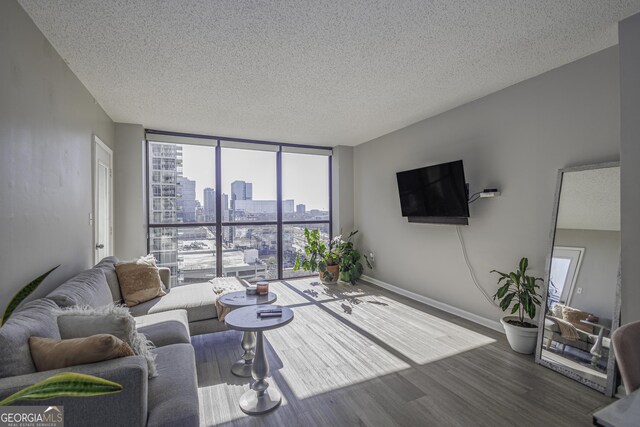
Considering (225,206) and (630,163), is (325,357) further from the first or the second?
(225,206)

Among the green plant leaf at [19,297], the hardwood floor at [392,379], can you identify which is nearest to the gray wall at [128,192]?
the hardwood floor at [392,379]

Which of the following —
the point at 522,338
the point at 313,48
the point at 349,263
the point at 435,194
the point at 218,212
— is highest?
the point at 313,48

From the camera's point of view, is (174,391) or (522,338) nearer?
(174,391)

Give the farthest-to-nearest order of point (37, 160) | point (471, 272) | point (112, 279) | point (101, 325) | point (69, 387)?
point (471, 272) → point (112, 279) → point (37, 160) → point (101, 325) → point (69, 387)

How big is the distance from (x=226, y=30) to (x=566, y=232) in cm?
329

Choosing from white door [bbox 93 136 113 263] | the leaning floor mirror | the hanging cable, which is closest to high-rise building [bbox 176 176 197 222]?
white door [bbox 93 136 113 263]

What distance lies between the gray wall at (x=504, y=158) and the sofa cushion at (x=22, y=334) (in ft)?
12.3

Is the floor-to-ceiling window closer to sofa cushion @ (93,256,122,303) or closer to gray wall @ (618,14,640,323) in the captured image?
sofa cushion @ (93,256,122,303)

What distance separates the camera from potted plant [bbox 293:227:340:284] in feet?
17.5

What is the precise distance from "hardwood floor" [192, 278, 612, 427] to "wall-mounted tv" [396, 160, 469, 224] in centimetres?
130

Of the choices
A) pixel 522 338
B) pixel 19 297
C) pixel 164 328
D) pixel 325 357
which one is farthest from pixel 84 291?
pixel 522 338

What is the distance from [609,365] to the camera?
7.08 feet

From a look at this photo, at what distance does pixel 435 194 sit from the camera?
12.4 ft

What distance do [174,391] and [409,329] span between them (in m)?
2.55
